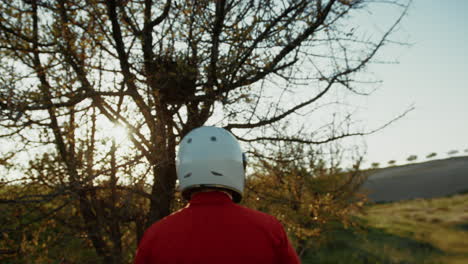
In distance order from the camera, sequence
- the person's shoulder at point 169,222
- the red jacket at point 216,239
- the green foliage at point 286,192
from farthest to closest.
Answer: the green foliage at point 286,192 < the person's shoulder at point 169,222 < the red jacket at point 216,239

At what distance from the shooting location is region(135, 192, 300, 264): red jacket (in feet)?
6.25

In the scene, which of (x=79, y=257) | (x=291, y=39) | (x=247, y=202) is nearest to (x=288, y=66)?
(x=291, y=39)

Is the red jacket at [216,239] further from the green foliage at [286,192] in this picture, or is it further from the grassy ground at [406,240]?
the grassy ground at [406,240]

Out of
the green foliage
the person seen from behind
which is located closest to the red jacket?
the person seen from behind

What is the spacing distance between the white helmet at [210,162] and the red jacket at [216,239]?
0.38m

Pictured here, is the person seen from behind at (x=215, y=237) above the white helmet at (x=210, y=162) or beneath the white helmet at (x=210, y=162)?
beneath

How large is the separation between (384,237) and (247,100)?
24906mm

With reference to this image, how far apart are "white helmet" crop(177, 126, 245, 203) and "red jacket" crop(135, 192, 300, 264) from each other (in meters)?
0.38

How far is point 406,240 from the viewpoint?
2461cm

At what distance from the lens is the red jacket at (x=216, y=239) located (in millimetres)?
1904

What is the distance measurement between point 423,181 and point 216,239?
5587cm

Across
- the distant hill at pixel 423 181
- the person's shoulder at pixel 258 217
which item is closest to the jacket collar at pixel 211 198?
the person's shoulder at pixel 258 217

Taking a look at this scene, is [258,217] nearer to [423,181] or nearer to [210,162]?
[210,162]

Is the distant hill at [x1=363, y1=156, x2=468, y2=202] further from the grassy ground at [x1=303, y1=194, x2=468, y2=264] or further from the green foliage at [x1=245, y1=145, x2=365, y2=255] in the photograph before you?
the green foliage at [x1=245, y1=145, x2=365, y2=255]
